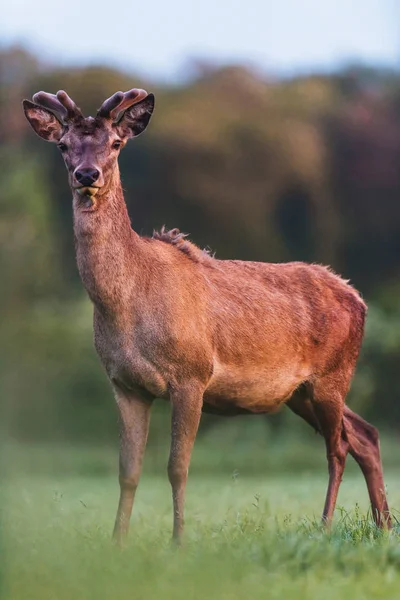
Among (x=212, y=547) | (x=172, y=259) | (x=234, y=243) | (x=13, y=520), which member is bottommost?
(x=234, y=243)

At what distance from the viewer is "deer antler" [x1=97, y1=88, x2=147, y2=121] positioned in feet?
27.3

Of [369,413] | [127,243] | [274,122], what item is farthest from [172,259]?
[274,122]

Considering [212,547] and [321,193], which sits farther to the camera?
[321,193]

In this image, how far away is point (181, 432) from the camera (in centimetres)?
823

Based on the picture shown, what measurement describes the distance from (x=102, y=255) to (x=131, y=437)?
3.90 ft

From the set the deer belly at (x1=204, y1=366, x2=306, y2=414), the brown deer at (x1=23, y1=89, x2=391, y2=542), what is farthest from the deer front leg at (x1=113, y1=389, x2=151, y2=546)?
the deer belly at (x1=204, y1=366, x2=306, y2=414)

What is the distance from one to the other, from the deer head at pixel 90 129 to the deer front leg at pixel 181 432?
1.36 metres

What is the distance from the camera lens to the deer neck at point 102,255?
8.23 metres

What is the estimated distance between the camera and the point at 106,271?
27.1 ft

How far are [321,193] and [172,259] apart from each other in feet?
86.7

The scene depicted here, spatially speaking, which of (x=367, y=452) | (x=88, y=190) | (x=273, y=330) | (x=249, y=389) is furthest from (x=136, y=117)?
(x=367, y=452)

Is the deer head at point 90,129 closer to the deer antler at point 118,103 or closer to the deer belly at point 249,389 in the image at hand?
the deer antler at point 118,103

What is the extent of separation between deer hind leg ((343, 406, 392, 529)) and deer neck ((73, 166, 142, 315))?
2325 mm

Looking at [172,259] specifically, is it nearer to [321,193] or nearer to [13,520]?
[13,520]
